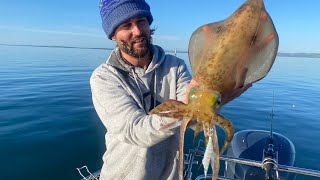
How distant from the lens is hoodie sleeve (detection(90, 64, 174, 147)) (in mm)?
2887

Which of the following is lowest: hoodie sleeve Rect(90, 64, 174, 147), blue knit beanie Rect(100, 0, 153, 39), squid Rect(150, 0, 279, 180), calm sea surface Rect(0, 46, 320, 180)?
calm sea surface Rect(0, 46, 320, 180)

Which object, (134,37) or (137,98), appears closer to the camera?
(137,98)

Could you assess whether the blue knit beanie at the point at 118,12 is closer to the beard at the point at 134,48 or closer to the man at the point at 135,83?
the man at the point at 135,83

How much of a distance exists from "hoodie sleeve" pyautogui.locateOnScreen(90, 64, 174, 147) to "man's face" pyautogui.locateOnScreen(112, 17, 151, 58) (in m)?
0.42

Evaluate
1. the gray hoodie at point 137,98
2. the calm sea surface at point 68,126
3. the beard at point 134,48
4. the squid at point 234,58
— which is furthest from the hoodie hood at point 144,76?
the calm sea surface at point 68,126

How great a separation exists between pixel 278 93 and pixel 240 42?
18.3 m

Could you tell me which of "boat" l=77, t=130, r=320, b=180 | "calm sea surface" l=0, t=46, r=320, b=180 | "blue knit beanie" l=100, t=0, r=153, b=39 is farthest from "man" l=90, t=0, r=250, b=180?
"calm sea surface" l=0, t=46, r=320, b=180

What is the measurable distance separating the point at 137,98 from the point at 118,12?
1.16 m

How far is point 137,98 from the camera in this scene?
3682 millimetres

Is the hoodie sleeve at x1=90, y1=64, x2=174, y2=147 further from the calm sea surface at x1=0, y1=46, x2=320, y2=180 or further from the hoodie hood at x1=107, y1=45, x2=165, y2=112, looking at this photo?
the calm sea surface at x1=0, y1=46, x2=320, y2=180

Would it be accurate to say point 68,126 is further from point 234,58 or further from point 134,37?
point 234,58

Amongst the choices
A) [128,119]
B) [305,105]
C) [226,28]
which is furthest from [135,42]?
[305,105]

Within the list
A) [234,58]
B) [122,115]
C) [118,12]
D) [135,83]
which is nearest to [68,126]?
[135,83]

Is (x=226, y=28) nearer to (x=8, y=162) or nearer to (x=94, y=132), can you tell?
(x=8, y=162)
